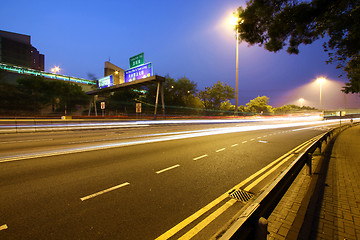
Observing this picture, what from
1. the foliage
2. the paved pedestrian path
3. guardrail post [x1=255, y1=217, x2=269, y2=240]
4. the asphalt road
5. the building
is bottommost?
the paved pedestrian path

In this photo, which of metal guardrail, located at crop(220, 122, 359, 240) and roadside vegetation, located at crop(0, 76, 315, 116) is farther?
roadside vegetation, located at crop(0, 76, 315, 116)

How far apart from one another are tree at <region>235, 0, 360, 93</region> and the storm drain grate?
5.92 metres

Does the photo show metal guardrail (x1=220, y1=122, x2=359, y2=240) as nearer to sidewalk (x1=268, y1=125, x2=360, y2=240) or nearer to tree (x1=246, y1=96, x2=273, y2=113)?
sidewalk (x1=268, y1=125, x2=360, y2=240)

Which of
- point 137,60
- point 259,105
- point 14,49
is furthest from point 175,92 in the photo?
point 14,49

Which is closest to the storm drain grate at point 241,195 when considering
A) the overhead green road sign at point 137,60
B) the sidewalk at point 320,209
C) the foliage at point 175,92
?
the sidewalk at point 320,209

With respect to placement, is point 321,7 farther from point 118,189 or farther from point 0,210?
point 0,210

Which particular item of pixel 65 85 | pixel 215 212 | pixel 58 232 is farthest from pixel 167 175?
pixel 65 85

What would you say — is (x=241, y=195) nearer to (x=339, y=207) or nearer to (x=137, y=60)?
(x=339, y=207)

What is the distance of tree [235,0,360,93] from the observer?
522 cm

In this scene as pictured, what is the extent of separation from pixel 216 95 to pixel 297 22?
43458mm

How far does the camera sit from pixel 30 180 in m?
4.25

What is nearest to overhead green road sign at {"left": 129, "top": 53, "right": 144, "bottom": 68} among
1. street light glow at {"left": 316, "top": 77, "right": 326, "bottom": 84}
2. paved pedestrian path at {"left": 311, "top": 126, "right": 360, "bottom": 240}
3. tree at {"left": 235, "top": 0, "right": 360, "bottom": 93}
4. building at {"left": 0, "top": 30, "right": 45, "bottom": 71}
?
tree at {"left": 235, "top": 0, "right": 360, "bottom": 93}

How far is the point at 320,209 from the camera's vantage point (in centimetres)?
333

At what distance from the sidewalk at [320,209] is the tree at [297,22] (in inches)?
185
